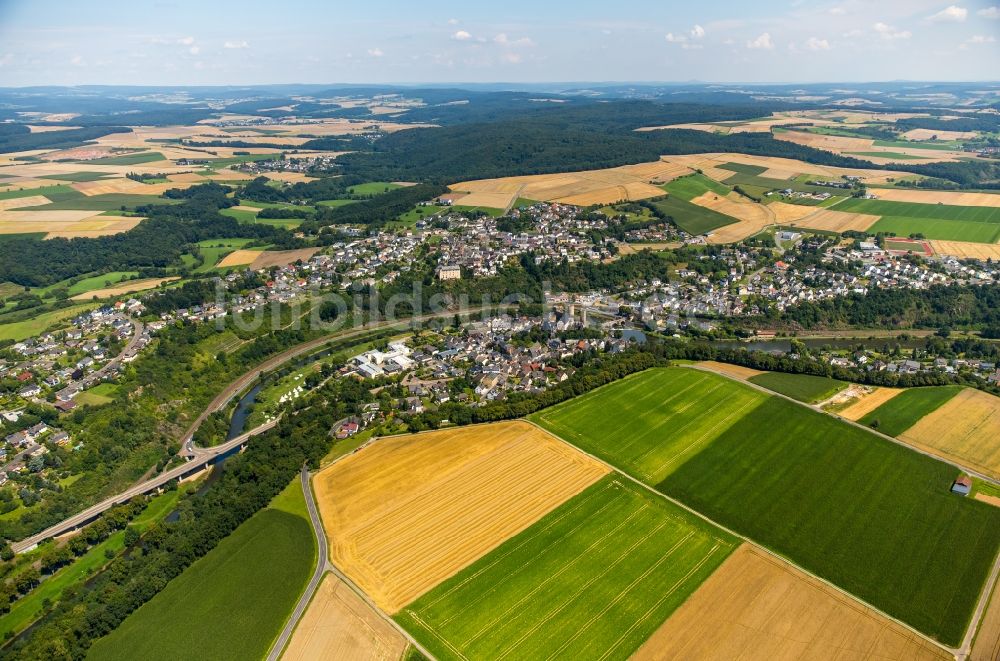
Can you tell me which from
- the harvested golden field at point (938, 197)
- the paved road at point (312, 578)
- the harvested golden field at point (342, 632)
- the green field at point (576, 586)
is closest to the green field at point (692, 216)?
the harvested golden field at point (938, 197)

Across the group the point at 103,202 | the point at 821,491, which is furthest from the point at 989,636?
the point at 103,202

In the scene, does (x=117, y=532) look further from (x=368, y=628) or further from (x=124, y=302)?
(x=124, y=302)

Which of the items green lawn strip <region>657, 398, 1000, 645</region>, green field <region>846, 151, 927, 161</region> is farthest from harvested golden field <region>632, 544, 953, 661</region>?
green field <region>846, 151, 927, 161</region>

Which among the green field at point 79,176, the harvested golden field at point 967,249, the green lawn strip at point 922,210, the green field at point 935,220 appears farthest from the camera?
the green field at point 79,176

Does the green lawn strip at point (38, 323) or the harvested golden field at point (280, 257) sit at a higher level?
the harvested golden field at point (280, 257)

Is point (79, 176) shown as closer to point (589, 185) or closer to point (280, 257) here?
point (280, 257)

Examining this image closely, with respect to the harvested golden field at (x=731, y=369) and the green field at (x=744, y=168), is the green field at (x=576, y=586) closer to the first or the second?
the harvested golden field at (x=731, y=369)
